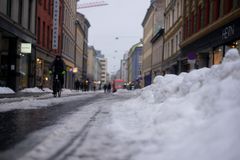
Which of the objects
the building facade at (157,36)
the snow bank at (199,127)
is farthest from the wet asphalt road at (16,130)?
the building facade at (157,36)

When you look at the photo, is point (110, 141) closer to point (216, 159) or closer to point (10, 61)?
point (216, 159)

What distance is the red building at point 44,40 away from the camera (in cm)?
3462

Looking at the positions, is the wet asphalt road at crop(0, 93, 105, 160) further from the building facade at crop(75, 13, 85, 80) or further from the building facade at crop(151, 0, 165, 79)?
the building facade at crop(75, 13, 85, 80)

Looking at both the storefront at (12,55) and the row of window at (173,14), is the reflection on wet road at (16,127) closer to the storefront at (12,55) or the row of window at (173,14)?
the storefront at (12,55)

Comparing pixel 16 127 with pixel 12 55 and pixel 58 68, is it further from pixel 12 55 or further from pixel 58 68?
pixel 12 55

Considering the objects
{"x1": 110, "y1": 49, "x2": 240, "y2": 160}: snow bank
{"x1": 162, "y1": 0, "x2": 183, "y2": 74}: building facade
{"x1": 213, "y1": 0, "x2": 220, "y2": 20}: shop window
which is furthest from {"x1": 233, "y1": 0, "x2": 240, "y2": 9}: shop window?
{"x1": 162, "y1": 0, "x2": 183, "y2": 74}: building facade

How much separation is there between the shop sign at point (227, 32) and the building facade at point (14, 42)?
1198cm

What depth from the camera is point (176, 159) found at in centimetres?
354

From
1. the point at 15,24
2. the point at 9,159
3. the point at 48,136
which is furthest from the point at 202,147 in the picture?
the point at 15,24

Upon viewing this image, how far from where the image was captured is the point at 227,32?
20516 mm

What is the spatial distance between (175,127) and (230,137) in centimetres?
125

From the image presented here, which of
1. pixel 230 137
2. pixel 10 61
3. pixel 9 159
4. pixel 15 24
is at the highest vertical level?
pixel 15 24

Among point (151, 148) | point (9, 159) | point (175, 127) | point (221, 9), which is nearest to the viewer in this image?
point (9, 159)

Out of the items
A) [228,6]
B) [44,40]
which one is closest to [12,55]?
[44,40]
